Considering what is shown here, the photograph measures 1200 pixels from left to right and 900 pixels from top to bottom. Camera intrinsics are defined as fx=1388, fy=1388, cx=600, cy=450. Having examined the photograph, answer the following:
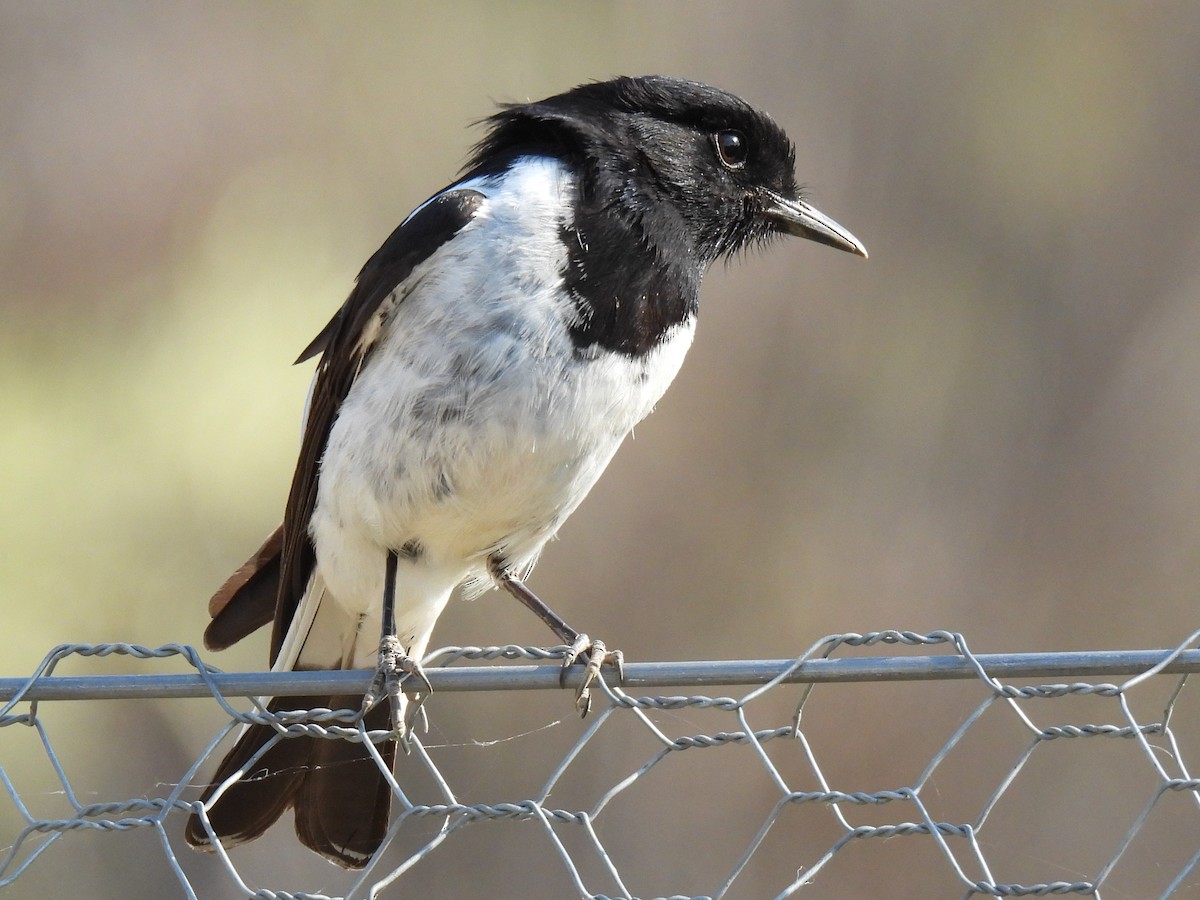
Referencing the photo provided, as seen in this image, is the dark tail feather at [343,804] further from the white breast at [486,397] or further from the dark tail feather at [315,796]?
the white breast at [486,397]

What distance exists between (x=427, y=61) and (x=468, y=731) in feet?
10.2

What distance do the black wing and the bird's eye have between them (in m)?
0.57

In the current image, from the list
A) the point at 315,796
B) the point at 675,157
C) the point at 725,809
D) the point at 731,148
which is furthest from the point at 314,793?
the point at 725,809

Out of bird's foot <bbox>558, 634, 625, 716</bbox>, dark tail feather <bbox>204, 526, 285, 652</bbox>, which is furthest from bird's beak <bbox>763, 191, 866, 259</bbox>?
dark tail feather <bbox>204, 526, 285, 652</bbox>

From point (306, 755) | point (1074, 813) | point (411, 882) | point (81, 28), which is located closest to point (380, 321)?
point (306, 755)

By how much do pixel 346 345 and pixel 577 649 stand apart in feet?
2.49

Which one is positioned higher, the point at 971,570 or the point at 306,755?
the point at 306,755

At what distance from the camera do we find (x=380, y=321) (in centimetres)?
243

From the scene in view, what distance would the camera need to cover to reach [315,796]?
7.61 ft

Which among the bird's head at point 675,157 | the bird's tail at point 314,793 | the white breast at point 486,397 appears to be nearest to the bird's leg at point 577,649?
the white breast at point 486,397

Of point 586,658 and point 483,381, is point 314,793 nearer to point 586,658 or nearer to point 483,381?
point 586,658

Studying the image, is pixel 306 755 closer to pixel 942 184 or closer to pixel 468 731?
pixel 468 731

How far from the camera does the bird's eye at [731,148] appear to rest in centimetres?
271

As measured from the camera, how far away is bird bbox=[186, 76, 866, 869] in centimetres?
221
